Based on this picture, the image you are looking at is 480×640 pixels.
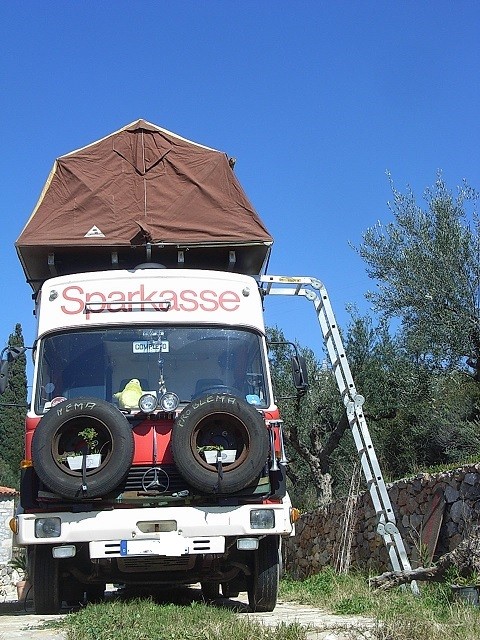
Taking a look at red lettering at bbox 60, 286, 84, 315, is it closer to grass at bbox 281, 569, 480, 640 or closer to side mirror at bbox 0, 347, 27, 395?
side mirror at bbox 0, 347, 27, 395

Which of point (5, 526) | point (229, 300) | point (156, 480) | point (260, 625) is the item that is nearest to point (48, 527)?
point (156, 480)

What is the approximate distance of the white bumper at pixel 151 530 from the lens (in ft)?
23.5

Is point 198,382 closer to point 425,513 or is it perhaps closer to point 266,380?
point 266,380

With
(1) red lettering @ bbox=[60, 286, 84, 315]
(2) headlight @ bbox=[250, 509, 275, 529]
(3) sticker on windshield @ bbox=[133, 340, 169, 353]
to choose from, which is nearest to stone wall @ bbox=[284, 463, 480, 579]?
(2) headlight @ bbox=[250, 509, 275, 529]

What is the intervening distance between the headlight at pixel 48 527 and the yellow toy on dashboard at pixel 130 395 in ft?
3.73

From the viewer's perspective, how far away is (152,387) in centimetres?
789

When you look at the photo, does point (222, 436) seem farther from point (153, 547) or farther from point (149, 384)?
point (153, 547)

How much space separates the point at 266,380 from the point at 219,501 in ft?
4.24

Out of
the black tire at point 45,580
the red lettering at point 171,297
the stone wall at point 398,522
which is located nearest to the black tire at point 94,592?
the black tire at point 45,580

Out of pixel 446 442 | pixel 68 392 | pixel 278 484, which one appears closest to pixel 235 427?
pixel 278 484

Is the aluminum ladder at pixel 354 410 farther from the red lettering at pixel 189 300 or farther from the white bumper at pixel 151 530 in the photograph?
the white bumper at pixel 151 530

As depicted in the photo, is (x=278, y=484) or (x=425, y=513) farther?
(x=425, y=513)

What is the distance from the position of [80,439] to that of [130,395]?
25.5 inches

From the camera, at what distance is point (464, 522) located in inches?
→ 383
